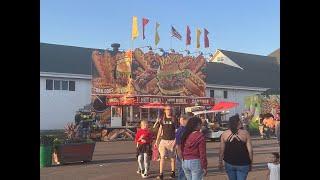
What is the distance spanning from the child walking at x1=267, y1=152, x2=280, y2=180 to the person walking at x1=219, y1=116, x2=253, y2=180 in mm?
166

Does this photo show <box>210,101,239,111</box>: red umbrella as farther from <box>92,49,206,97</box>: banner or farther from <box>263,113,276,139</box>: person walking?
<box>263,113,276,139</box>: person walking

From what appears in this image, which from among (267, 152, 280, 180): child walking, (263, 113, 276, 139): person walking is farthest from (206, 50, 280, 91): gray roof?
(267, 152, 280, 180): child walking

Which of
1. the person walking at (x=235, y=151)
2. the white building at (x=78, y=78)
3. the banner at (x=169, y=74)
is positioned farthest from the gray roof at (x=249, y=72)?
the person walking at (x=235, y=151)

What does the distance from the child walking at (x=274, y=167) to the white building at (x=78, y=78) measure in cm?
48

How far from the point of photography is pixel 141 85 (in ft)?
11.4

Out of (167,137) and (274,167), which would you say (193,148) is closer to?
(167,137)

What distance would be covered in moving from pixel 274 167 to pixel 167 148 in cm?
91

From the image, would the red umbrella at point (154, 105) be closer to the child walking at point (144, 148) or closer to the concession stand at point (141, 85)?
the concession stand at point (141, 85)

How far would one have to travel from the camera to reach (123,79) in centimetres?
343

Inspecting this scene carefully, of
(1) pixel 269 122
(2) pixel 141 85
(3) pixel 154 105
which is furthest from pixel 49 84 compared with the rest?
(1) pixel 269 122

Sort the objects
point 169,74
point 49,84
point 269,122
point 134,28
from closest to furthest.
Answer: point 49,84 < point 134,28 < point 169,74 < point 269,122
